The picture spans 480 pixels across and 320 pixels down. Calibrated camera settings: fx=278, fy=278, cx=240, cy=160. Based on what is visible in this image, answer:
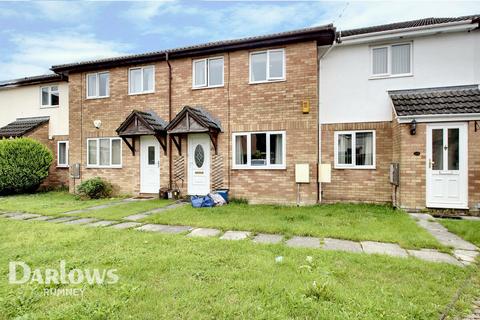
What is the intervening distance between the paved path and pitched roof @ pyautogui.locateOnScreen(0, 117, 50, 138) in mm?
9562

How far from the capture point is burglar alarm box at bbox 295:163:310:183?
30.7 ft

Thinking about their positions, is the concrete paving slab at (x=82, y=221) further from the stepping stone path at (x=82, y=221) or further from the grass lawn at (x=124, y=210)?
the grass lawn at (x=124, y=210)

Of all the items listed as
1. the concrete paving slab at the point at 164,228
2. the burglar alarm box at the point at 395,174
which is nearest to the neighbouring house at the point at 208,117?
the burglar alarm box at the point at 395,174

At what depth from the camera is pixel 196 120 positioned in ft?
32.8

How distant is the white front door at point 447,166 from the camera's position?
802 cm

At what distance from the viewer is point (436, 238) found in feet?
18.4

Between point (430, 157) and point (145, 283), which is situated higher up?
point (430, 157)

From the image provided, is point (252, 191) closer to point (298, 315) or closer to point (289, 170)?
point (289, 170)

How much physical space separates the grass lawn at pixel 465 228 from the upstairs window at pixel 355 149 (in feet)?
10.2

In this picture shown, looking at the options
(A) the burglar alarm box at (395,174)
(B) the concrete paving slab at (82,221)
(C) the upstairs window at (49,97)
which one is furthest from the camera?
(C) the upstairs window at (49,97)

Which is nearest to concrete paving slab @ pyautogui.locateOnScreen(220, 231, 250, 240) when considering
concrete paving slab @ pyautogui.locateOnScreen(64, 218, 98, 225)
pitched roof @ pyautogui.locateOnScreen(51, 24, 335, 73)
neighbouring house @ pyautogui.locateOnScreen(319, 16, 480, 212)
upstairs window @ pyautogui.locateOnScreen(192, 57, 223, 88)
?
concrete paving slab @ pyautogui.locateOnScreen(64, 218, 98, 225)

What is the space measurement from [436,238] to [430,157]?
3551 mm

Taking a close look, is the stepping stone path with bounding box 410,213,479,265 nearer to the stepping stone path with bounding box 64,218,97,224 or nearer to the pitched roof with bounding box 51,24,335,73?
the pitched roof with bounding box 51,24,335,73

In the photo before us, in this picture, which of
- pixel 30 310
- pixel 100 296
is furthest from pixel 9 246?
pixel 100 296
